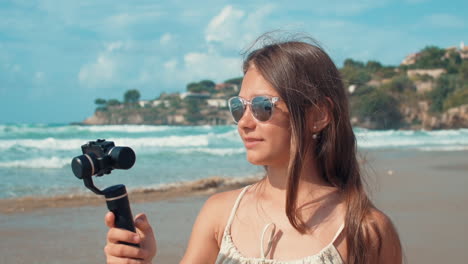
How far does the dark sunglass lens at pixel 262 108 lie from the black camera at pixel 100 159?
0.59 metres

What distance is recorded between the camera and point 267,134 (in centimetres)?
171

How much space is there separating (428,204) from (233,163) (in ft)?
26.7

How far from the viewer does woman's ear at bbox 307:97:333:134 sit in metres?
1.76

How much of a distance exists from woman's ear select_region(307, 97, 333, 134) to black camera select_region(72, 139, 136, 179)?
29.1 inches

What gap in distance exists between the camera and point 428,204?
25.2 ft

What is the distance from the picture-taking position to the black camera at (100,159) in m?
1.13

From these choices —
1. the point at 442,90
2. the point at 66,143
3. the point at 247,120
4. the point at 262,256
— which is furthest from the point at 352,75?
the point at 442,90

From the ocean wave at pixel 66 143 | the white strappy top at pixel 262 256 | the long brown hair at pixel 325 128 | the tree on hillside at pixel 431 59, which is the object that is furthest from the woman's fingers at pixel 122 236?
the tree on hillside at pixel 431 59

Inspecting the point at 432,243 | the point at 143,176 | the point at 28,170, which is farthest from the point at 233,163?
the point at 432,243

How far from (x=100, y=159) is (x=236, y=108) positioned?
2.35 ft

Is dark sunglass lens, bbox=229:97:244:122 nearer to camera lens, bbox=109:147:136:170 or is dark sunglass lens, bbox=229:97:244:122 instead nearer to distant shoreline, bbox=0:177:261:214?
camera lens, bbox=109:147:136:170

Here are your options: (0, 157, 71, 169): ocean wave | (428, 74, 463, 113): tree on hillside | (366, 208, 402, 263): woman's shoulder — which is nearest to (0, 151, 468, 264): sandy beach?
(366, 208, 402, 263): woman's shoulder

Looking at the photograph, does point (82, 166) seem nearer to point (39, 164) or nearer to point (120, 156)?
point (120, 156)

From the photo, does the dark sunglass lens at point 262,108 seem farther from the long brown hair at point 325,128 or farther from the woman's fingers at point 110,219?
the woman's fingers at point 110,219
